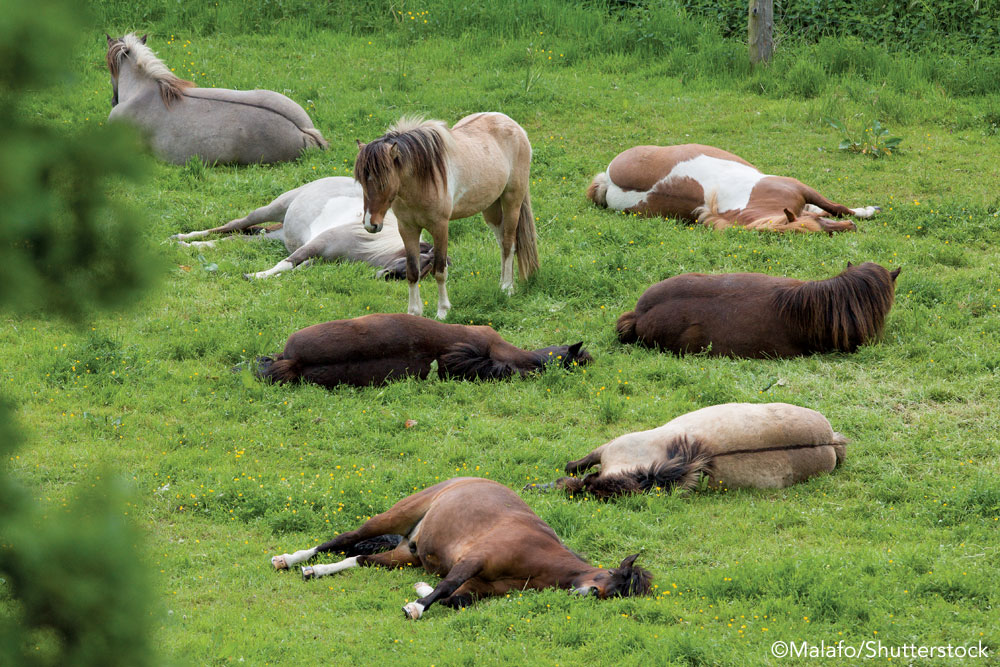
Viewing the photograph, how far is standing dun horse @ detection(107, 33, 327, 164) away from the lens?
12.6m

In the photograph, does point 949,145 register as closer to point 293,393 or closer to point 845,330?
point 845,330

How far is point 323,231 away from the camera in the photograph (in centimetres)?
1052

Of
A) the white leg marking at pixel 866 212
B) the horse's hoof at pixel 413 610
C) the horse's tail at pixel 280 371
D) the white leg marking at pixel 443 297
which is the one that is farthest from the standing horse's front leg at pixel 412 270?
the white leg marking at pixel 866 212

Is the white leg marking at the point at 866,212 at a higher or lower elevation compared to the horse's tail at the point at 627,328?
higher

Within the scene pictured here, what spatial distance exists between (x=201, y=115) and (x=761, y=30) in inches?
348

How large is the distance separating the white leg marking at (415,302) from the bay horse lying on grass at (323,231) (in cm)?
94

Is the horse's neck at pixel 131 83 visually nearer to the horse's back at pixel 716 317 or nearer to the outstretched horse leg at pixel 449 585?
the horse's back at pixel 716 317

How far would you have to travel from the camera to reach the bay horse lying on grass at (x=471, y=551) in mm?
4645

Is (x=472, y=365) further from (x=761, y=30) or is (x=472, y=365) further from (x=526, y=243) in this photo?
(x=761, y=30)

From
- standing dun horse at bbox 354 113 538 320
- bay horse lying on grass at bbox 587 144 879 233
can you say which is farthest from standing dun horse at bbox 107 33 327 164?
bay horse lying on grass at bbox 587 144 879 233

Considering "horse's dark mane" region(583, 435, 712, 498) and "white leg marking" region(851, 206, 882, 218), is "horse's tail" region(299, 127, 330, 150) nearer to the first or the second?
"white leg marking" region(851, 206, 882, 218)

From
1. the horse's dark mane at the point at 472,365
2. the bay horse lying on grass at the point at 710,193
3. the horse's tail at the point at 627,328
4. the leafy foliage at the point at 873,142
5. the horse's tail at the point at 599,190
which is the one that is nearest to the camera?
the horse's dark mane at the point at 472,365

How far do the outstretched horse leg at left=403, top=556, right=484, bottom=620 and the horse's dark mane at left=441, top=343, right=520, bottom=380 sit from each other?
125 inches

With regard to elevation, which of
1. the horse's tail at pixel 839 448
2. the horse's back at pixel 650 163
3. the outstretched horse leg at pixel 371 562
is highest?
the horse's back at pixel 650 163
